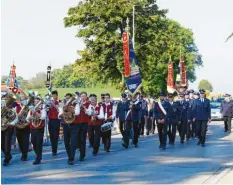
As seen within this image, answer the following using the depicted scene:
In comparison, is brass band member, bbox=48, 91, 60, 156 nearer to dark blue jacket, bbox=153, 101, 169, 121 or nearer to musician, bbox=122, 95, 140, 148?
musician, bbox=122, 95, 140, 148

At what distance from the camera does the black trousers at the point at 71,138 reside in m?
13.6

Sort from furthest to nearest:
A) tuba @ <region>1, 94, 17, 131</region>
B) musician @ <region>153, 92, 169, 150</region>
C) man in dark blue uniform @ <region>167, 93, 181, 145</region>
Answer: man in dark blue uniform @ <region>167, 93, 181, 145</region> → musician @ <region>153, 92, 169, 150</region> → tuba @ <region>1, 94, 17, 131</region>

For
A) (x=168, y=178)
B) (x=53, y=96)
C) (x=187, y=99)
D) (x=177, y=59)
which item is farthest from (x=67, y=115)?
(x=177, y=59)

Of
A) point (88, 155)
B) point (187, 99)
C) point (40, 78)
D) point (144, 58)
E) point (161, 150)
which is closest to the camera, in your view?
point (88, 155)

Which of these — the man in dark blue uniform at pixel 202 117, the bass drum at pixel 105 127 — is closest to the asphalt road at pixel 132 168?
the bass drum at pixel 105 127

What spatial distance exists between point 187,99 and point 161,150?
5.85 meters

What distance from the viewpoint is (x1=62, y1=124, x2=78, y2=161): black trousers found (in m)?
13.6

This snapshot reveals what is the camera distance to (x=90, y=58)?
50688 millimetres

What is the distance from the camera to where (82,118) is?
1405 cm

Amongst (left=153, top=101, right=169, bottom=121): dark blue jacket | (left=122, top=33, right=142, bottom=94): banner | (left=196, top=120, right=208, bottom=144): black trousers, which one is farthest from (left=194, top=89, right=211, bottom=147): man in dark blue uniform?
(left=122, top=33, right=142, bottom=94): banner

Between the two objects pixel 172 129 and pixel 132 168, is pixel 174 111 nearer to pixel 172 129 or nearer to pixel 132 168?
pixel 172 129

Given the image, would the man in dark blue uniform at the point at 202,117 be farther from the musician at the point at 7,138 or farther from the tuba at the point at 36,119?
the musician at the point at 7,138

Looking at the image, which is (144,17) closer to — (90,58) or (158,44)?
(158,44)

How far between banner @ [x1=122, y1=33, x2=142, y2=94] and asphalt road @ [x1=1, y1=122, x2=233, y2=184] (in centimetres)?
674
